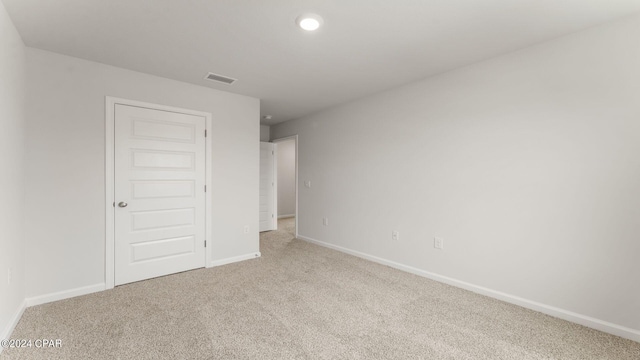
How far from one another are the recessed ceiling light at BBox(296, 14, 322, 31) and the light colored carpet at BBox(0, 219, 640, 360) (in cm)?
233

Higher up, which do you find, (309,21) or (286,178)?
(309,21)

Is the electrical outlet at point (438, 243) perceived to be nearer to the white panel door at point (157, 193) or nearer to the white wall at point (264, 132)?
the white panel door at point (157, 193)

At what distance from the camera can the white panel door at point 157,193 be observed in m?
2.95

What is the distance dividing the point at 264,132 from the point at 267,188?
123 centimetres

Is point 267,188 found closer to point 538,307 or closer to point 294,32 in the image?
point 294,32

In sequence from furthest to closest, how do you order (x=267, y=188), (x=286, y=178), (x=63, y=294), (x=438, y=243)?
(x=286, y=178) < (x=267, y=188) < (x=438, y=243) < (x=63, y=294)

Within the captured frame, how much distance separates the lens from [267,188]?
5855mm

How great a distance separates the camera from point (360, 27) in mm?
2150

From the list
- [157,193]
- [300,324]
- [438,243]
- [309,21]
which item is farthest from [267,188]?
[309,21]

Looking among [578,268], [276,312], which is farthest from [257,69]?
[578,268]

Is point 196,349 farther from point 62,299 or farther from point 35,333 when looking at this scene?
point 62,299

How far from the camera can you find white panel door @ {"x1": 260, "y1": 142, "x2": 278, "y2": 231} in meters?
5.76

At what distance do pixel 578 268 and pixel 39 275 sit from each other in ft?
15.4

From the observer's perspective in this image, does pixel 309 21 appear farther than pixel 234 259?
No
